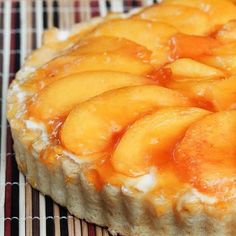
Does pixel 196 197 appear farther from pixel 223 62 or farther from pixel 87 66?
pixel 87 66

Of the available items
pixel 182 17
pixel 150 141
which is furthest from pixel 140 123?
pixel 182 17

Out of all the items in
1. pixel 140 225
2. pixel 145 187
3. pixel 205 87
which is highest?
pixel 205 87

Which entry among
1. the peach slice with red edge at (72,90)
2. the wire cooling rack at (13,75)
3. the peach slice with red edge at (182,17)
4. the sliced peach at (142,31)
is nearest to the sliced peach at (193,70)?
the peach slice with red edge at (72,90)

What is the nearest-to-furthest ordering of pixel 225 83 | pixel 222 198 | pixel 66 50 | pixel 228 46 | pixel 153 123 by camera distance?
pixel 222 198 < pixel 153 123 < pixel 225 83 < pixel 228 46 < pixel 66 50

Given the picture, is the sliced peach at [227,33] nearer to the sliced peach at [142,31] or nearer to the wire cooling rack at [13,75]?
the sliced peach at [142,31]

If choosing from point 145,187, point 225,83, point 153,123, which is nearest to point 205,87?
point 225,83

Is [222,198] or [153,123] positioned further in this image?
[153,123]

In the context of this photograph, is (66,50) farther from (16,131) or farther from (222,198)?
(222,198)

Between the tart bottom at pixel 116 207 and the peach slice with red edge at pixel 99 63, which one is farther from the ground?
the peach slice with red edge at pixel 99 63
